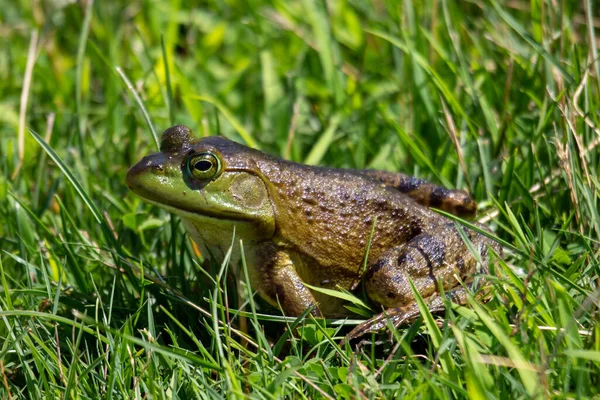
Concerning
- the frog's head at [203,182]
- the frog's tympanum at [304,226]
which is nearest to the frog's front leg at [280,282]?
the frog's tympanum at [304,226]

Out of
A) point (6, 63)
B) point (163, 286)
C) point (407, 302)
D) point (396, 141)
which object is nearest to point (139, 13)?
point (6, 63)

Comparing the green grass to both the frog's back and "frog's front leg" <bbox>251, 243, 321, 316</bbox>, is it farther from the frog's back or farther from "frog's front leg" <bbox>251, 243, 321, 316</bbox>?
the frog's back

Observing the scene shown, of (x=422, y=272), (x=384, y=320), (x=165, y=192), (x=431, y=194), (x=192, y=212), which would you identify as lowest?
(x=384, y=320)

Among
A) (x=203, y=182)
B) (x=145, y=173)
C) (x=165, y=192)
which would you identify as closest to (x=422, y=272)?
(x=203, y=182)

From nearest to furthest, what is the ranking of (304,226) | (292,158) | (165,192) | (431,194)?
1. (165,192)
2. (304,226)
3. (431,194)
4. (292,158)

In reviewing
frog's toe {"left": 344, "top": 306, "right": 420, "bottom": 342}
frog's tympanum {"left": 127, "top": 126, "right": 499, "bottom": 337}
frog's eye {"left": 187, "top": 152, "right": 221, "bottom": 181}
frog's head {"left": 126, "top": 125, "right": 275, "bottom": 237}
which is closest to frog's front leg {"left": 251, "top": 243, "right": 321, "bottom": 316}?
frog's tympanum {"left": 127, "top": 126, "right": 499, "bottom": 337}

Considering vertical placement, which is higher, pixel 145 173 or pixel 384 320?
pixel 145 173

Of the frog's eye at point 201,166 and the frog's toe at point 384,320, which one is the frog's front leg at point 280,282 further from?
the frog's eye at point 201,166

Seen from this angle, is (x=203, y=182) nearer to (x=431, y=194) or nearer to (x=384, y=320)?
(x=384, y=320)
